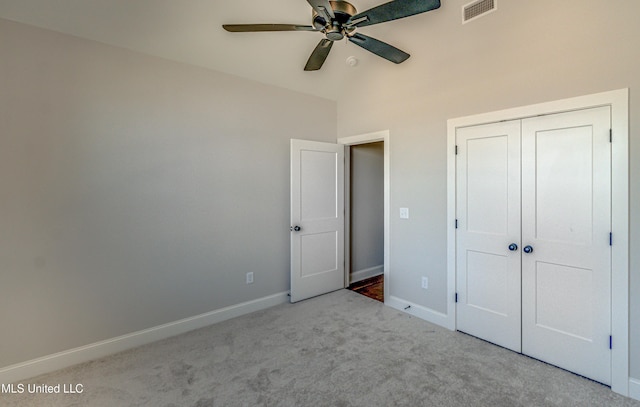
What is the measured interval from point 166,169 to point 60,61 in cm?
113

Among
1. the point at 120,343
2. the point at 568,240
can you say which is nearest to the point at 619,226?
the point at 568,240

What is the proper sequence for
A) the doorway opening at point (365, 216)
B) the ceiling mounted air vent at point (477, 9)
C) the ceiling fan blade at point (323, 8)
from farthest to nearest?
the doorway opening at point (365, 216) < the ceiling mounted air vent at point (477, 9) < the ceiling fan blade at point (323, 8)

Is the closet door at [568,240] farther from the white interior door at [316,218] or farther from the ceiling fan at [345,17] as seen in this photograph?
the white interior door at [316,218]

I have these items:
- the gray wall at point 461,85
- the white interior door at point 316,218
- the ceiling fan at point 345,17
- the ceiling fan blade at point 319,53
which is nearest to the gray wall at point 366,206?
the white interior door at point 316,218

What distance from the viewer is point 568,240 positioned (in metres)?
2.29

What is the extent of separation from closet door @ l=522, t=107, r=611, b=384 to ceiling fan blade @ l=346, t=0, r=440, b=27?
57.3 inches

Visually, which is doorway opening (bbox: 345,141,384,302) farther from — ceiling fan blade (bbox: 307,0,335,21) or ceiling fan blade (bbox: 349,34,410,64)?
ceiling fan blade (bbox: 307,0,335,21)

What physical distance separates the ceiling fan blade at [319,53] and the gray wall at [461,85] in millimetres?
1109

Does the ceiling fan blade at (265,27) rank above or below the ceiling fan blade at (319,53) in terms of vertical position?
below

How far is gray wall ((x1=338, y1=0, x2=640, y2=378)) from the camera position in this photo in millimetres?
2016

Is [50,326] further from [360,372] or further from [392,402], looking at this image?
[392,402]

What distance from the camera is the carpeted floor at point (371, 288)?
397 centimetres

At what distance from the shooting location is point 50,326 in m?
2.38

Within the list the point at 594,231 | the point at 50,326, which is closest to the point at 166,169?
the point at 50,326
